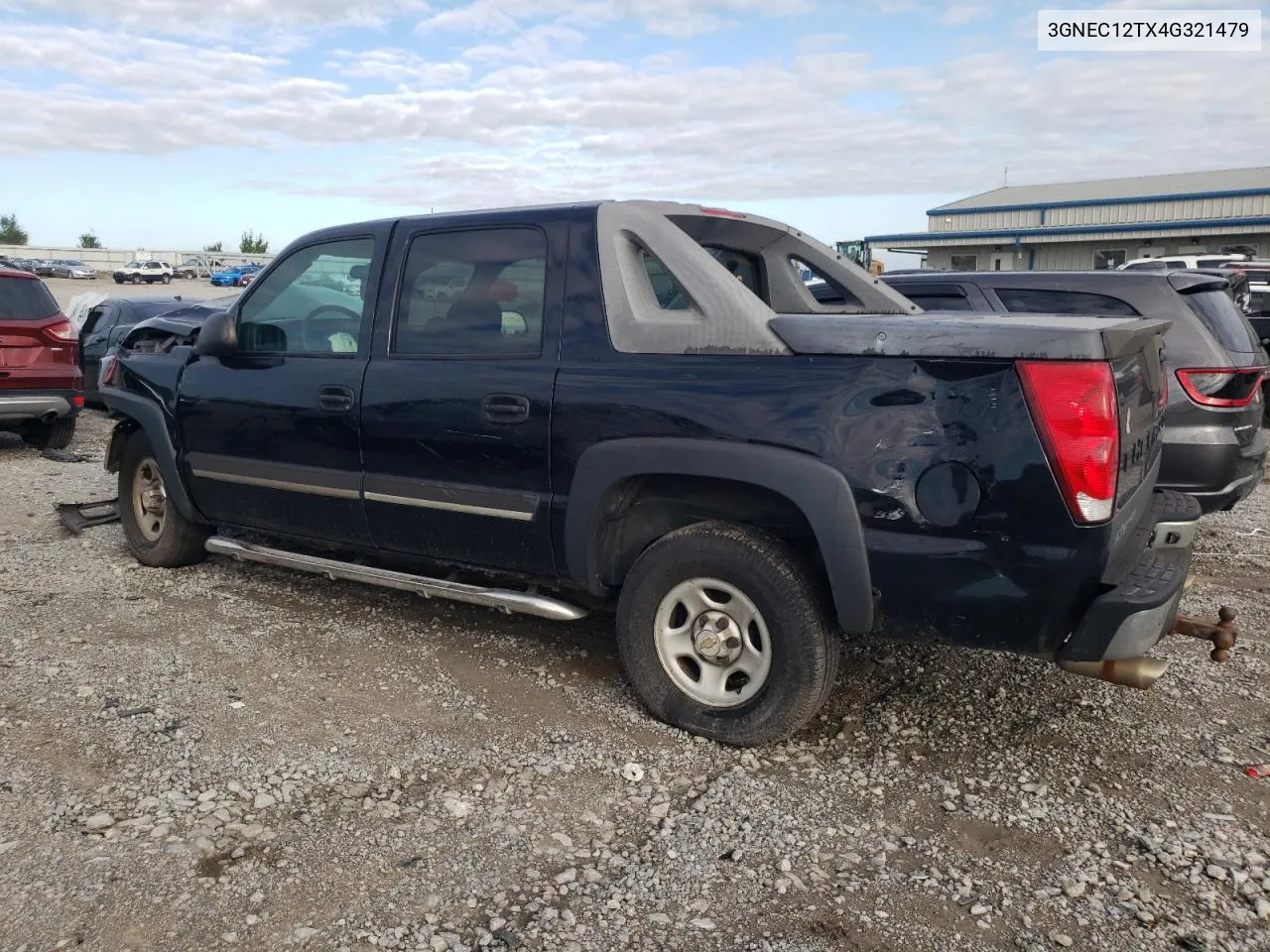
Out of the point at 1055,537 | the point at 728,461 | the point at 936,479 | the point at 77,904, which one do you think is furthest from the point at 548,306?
the point at 77,904

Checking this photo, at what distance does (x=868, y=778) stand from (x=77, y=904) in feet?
7.69

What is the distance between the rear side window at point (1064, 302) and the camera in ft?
19.6

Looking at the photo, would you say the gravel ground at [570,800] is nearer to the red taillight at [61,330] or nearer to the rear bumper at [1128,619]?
the rear bumper at [1128,619]

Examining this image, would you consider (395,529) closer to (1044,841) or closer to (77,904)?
(77,904)

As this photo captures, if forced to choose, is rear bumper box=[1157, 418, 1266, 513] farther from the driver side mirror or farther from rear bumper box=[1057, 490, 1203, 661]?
the driver side mirror

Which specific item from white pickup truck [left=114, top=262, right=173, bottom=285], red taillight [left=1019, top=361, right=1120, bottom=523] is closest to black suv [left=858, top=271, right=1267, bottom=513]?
red taillight [left=1019, top=361, right=1120, bottom=523]

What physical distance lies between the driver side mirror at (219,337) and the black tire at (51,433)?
5.99 metres

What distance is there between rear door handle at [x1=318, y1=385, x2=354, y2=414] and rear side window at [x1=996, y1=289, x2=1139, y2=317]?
13.1 feet

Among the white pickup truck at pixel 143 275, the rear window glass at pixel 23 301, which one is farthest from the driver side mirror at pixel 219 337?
the white pickup truck at pixel 143 275

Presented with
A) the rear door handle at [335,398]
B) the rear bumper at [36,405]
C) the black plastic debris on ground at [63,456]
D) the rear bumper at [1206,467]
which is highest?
the rear door handle at [335,398]

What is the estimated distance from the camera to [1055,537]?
10.0 ft

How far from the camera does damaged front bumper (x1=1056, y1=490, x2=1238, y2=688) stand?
3074 millimetres

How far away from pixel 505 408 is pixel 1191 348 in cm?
384

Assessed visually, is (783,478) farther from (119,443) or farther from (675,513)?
(119,443)
